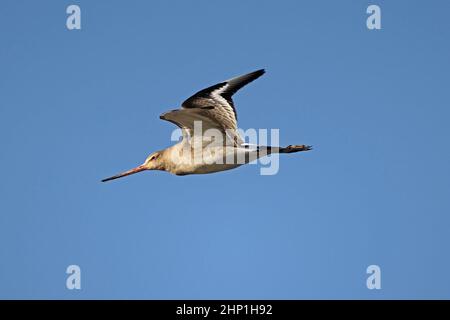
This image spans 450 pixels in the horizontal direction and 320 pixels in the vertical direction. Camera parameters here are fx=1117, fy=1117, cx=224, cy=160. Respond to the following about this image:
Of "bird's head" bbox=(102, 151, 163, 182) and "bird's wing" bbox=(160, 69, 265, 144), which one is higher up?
"bird's wing" bbox=(160, 69, 265, 144)

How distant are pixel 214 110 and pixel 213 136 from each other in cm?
58

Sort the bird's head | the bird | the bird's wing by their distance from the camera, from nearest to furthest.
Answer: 1. the bird's wing
2. the bird
3. the bird's head

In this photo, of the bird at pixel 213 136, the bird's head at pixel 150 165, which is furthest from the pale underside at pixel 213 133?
the bird's head at pixel 150 165

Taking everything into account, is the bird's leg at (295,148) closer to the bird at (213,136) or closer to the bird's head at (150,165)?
the bird at (213,136)

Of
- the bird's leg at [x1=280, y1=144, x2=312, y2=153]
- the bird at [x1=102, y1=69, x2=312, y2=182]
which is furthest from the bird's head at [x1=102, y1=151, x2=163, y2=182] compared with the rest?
the bird's leg at [x1=280, y1=144, x2=312, y2=153]

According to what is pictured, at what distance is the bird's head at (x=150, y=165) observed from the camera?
19.5m

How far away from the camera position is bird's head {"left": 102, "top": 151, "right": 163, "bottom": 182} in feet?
64.0

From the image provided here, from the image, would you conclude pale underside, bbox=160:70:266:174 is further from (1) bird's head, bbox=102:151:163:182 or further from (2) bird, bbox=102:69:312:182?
(1) bird's head, bbox=102:151:163:182

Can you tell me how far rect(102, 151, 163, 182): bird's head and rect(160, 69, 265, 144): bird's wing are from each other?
123cm
